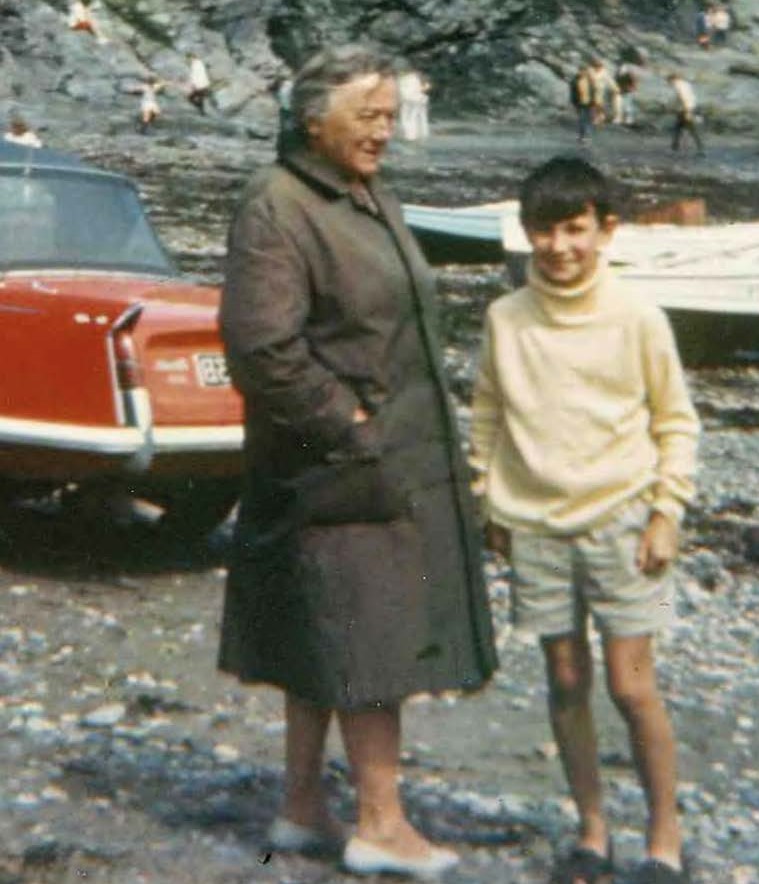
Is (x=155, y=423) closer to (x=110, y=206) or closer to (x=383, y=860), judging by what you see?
(x=110, y=206)

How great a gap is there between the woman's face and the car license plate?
13.2ft

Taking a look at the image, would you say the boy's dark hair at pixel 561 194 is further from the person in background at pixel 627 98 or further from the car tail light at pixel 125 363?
the person in background at pixel 627 98

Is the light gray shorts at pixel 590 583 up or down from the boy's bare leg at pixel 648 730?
up

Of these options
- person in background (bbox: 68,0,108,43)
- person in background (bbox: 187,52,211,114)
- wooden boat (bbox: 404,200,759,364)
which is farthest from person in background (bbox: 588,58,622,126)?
wooden boat (bbox: 404,200,759,364)

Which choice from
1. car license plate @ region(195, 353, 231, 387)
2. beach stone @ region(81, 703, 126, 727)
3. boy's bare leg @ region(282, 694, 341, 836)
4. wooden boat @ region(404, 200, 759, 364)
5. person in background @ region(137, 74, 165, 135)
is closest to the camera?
boy's bare leg @ region(282, 694, 341, 836)

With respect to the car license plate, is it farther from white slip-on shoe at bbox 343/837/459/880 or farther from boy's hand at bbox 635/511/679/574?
boy's hand at bbox 635/511/679/574

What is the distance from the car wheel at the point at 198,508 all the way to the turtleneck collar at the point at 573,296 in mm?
4774

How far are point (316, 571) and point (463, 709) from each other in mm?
2324

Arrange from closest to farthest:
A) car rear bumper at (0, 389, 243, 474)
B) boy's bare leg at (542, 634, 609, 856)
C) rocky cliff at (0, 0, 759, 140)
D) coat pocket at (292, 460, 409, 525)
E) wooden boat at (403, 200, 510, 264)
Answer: coat pocket at (292, 460, 409, 525) → boy's bare leg at (542, 634, 609, 856) → car rear bumper at (0, 389, 243, 474) → wooden boat at (403, 200, 510, 264) → rocky cliff at (0, 0, 759, 140)

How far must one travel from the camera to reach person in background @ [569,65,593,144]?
54.2m

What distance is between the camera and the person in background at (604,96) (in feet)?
186

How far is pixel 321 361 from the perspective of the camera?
476cm

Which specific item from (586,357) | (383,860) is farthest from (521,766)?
(586,357)

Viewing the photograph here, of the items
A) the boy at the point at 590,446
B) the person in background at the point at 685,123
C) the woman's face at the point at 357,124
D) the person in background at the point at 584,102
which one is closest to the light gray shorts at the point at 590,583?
the boy at the point at 590,446
